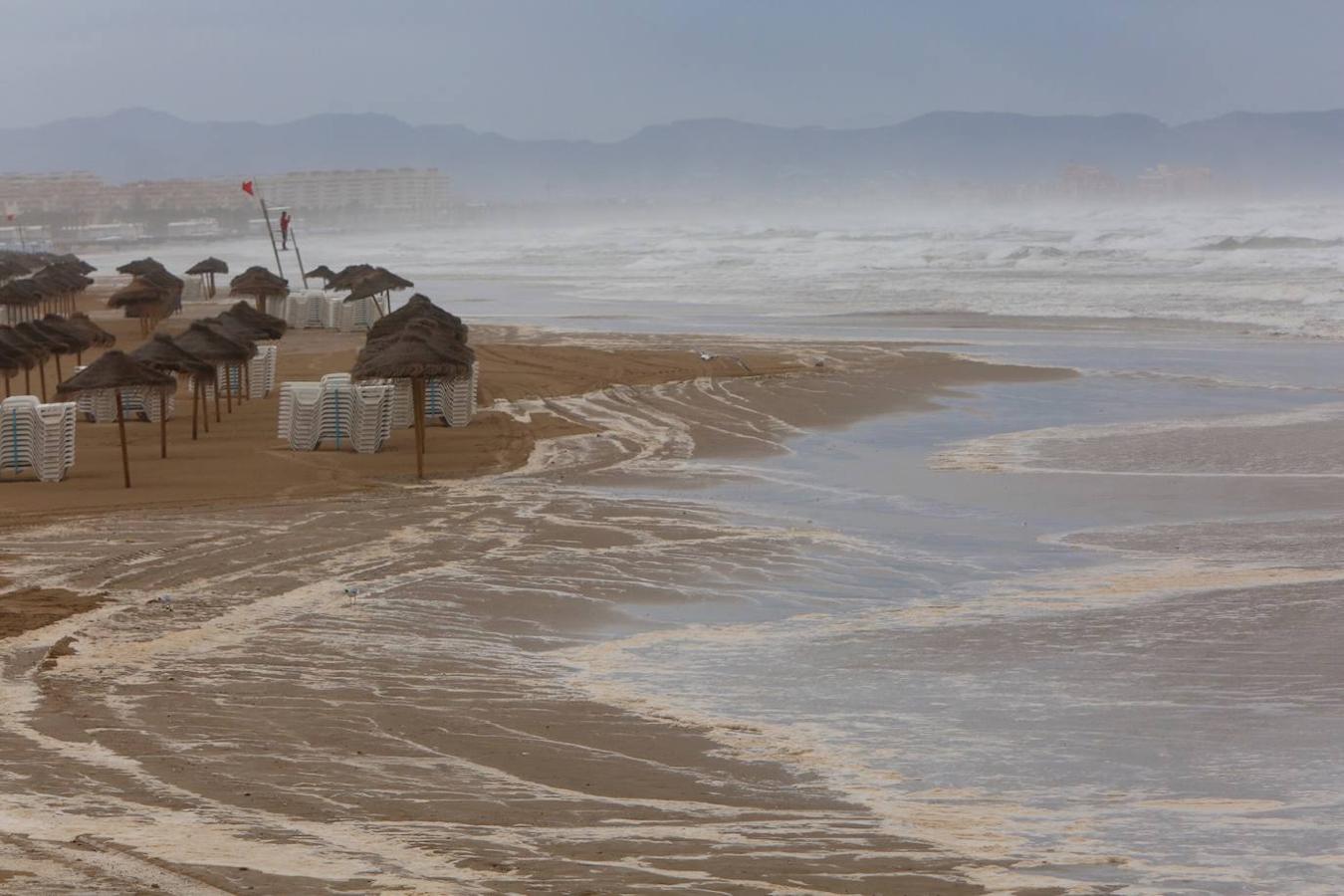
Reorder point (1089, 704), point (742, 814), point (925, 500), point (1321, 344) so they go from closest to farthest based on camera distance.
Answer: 1. point (742, 814)
2. point (1089, 704)
3. point (925, 500)
4. point (1321, 344)

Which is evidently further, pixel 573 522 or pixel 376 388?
pixel 376 388

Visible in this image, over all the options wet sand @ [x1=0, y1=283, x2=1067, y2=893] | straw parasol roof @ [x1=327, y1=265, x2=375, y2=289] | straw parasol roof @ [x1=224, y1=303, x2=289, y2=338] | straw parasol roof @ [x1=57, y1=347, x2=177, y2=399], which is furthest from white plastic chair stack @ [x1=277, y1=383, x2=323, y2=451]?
straw parasol roof @ [x1=327, y1=265, x2=375, y2=289]

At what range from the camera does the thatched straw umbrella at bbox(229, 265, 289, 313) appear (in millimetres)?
35875

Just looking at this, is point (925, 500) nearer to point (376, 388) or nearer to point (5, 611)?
point (376, 388)

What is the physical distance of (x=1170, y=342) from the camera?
99.6 feet

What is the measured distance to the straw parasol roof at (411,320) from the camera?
20719 millimetres

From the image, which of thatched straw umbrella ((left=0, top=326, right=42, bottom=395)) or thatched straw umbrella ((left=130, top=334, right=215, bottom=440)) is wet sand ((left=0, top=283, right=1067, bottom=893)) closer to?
thatched straw umbrella ((left=130, top=334, right=215, bottom=440))

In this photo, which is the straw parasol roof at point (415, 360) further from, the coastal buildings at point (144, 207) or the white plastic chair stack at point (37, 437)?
the coastal buildings at point (144, 207)

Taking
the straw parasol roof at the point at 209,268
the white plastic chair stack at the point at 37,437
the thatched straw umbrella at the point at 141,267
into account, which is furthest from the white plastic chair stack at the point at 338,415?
the straw parasol roof at the point at 209,268

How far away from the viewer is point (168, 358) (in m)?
18.5

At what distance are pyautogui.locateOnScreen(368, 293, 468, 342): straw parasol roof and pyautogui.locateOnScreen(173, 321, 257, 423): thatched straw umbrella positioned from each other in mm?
1619

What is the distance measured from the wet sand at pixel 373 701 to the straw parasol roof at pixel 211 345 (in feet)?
4.02

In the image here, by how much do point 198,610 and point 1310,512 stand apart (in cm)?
948

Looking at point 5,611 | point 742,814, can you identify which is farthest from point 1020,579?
point 5,611
